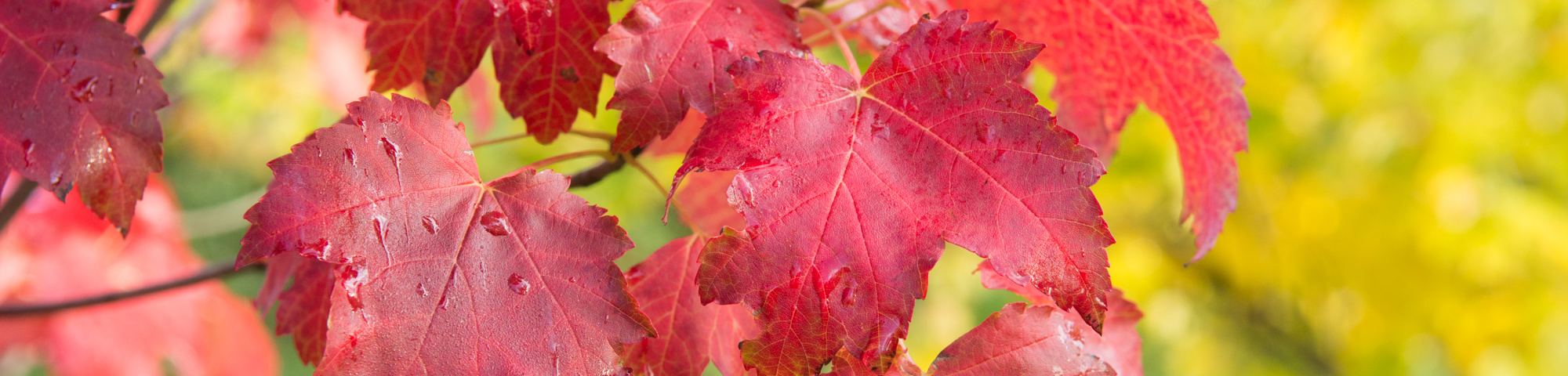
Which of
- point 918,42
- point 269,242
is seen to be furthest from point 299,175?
point 918,42

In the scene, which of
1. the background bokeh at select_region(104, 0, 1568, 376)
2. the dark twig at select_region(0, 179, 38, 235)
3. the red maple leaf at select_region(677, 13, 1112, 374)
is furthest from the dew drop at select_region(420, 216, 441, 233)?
the background bokeh at select_region(104, 0, 1568, 376)

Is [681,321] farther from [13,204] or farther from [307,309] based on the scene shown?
[13,204]

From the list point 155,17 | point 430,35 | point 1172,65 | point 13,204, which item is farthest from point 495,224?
point 13,204

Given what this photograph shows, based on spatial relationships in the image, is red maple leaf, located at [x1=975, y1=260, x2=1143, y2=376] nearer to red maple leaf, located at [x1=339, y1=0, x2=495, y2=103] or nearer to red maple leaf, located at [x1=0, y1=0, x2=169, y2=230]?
red maple leaf, located at [x1=339, y1=0, x2=495, y2=103]

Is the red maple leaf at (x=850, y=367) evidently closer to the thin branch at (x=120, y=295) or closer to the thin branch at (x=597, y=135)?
the thin branch at (x=597, y=135)

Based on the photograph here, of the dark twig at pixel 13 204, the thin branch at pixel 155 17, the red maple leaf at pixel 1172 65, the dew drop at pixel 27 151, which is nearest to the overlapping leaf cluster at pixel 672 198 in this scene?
the dew drop at pixel 27 151

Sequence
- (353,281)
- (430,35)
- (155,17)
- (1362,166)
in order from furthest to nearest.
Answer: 1. (1362,166)
2. (155,17)
3. (430,35)
4. (353,281)
